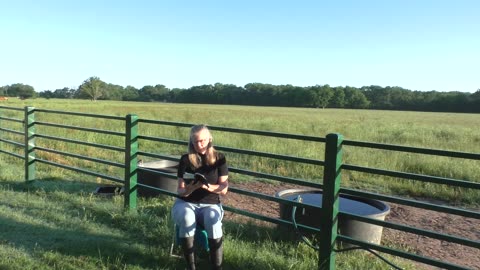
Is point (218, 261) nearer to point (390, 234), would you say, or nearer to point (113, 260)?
point (113, 260)

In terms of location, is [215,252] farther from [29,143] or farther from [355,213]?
[29,143]

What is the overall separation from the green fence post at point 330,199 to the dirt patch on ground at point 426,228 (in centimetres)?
158

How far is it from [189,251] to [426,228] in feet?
15.1

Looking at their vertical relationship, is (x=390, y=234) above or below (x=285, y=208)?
below

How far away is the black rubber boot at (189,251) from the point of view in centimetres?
426

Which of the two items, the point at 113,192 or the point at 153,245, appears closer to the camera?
the point at 153,245

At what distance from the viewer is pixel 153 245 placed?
5.11 metres

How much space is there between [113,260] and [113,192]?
3413mm

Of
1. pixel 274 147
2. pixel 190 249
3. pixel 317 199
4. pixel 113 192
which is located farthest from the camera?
pixel 274 147

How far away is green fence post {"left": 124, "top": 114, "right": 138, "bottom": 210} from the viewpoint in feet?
20.9

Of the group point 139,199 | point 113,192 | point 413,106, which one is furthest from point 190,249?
point 413,106

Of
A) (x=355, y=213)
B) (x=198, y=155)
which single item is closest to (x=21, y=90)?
(x=355, y=213)

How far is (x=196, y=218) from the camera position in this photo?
4.32m

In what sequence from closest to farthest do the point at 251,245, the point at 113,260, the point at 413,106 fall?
the point at 113,260 → the point at 251,245 → the point at 413,106
